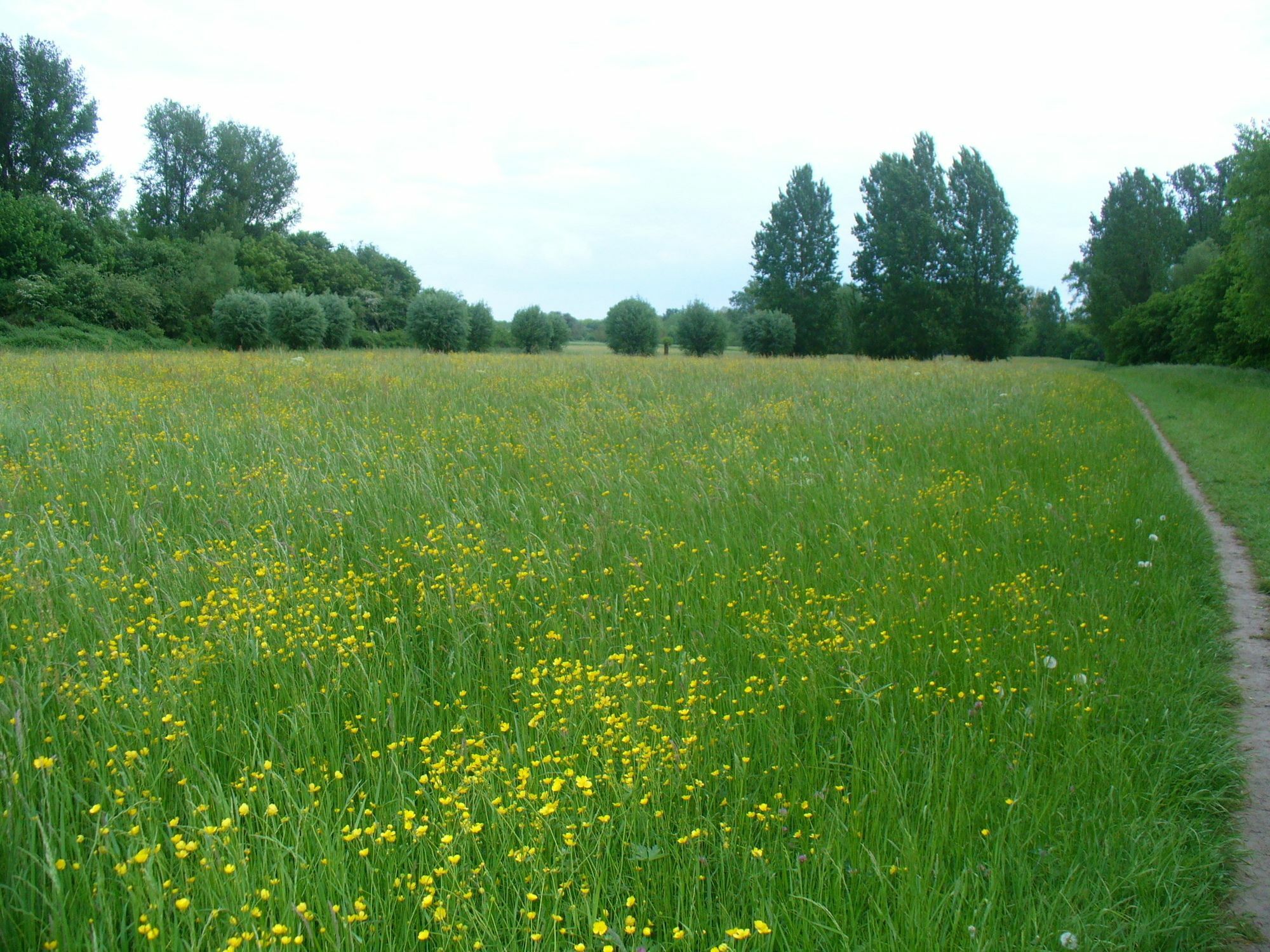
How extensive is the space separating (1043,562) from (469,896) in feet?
14.2

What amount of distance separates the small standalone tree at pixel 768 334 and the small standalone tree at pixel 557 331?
33.5 ft

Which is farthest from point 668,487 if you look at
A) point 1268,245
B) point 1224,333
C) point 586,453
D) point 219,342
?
point 1224,333

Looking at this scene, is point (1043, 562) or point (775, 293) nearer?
point (1043, 562)

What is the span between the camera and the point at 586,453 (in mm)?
7008

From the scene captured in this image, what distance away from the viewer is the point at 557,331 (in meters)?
39.3

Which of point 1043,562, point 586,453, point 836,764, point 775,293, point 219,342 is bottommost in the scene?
point 836,764

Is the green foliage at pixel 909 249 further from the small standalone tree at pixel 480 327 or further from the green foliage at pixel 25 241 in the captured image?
the green foliage at pixel 25 241

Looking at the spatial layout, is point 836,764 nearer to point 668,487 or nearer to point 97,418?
point 668,487

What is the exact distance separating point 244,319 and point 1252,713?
31.9m

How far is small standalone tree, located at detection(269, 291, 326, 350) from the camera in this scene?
2833 cm

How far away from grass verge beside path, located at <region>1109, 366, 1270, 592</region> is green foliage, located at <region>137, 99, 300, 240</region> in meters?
61.3

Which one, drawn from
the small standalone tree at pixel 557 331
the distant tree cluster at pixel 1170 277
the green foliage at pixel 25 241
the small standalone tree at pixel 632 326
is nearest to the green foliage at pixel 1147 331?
the distant tree cluster at pixel 1170 277

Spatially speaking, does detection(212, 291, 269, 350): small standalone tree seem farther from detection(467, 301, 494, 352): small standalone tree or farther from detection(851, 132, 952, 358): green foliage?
detection(851, 132, 952, 358): green foliage

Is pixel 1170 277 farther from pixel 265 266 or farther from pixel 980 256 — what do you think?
pixel 265 266
